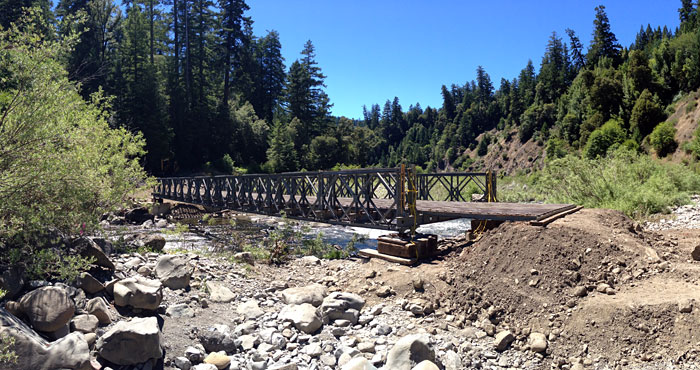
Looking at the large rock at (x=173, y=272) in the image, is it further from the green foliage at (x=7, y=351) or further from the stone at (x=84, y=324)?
the green foliage at (x=7, y=351)

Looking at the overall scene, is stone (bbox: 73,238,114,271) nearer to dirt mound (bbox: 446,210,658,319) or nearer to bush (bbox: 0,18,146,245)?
bush (bbox: 0,18,146,245)

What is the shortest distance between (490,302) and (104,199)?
7.93 m

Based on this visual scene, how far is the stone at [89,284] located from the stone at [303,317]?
274 centimetres

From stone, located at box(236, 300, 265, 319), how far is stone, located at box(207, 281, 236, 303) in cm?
38

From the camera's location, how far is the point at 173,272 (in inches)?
274

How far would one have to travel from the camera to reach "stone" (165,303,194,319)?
5969 millimetres

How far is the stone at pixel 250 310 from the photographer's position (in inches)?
253

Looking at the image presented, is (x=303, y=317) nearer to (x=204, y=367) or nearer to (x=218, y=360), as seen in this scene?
(x=218, y=360)

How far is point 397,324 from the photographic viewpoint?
6125 mm

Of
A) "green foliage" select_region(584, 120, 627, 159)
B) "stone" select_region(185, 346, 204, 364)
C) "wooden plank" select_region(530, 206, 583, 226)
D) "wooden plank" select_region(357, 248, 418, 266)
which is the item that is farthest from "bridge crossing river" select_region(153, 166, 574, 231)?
"green foliage" select_region(584, 120, 627, 159)

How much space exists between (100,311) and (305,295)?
10.2ft

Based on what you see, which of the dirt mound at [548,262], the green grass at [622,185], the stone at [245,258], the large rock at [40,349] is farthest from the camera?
the green grass at [622,185]

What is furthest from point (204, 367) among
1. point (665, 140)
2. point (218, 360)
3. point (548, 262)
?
point (665, 140)

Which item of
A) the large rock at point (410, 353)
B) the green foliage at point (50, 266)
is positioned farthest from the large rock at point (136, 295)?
the large rock at point (410, 353)
